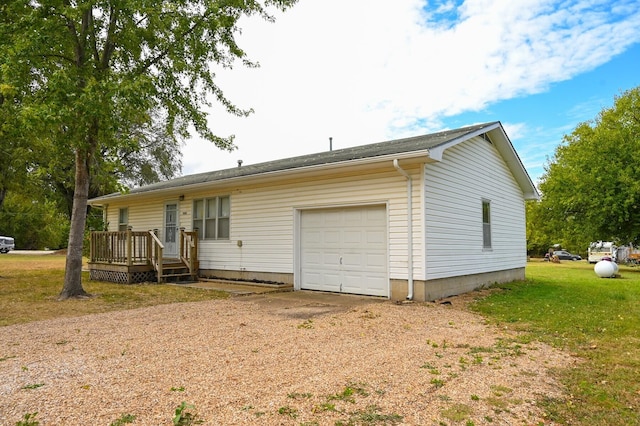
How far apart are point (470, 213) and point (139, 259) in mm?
9711

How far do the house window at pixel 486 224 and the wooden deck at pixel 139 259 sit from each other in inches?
338

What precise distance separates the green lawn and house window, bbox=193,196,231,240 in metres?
7.42

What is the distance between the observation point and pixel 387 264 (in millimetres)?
9125

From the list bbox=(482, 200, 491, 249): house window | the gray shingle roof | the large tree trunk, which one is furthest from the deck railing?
bbox=(482, 200, 491, 249): house window

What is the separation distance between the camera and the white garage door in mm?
9359

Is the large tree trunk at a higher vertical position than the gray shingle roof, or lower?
lower

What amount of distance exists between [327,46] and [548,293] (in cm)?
936

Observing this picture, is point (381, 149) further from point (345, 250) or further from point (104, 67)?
point (104, 67)

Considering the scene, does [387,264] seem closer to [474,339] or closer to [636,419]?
[474,339]

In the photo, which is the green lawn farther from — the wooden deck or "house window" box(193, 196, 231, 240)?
the wooden deck

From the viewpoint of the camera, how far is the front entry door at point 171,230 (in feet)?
46.8

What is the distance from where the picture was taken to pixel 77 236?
32.3 feet

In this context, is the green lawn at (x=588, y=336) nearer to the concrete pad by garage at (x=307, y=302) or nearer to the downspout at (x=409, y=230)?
the downspout at (x=409, y=230)

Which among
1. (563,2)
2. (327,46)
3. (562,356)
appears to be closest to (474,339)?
(562,356)
